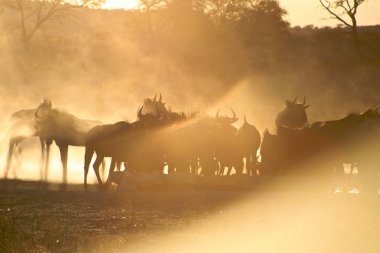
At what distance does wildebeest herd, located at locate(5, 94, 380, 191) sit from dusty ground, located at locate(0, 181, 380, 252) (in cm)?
240

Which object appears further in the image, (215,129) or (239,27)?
(239,27)

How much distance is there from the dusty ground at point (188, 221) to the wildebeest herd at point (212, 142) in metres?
2.40

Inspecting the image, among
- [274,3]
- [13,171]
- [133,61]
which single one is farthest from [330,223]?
[274,3]

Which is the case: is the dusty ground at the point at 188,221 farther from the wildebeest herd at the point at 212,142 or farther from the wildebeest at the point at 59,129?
the wildebeest at the point at 59,129

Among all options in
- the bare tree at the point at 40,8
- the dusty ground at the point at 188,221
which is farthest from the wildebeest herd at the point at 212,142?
the bare tree at the point at 40,8

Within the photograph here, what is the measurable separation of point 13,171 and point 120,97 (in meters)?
25.6

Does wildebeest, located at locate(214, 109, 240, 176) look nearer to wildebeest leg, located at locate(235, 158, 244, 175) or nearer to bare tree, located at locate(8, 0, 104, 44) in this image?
wildebeest leg, located at locate(235, 158, 244, 175)

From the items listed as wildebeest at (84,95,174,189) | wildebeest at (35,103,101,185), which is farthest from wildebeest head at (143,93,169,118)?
wildebeest at (35,103,101,185)

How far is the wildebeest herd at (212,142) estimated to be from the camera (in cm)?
2391

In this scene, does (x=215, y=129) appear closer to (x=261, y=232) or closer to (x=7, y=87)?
(x=261, y=232)

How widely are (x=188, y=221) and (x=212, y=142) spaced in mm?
11113

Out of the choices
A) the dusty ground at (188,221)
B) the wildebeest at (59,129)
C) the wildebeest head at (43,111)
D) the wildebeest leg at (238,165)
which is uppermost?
the wildebeest head at (43,111)

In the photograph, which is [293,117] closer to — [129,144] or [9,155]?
[129,144]

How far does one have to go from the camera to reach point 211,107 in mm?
53844
